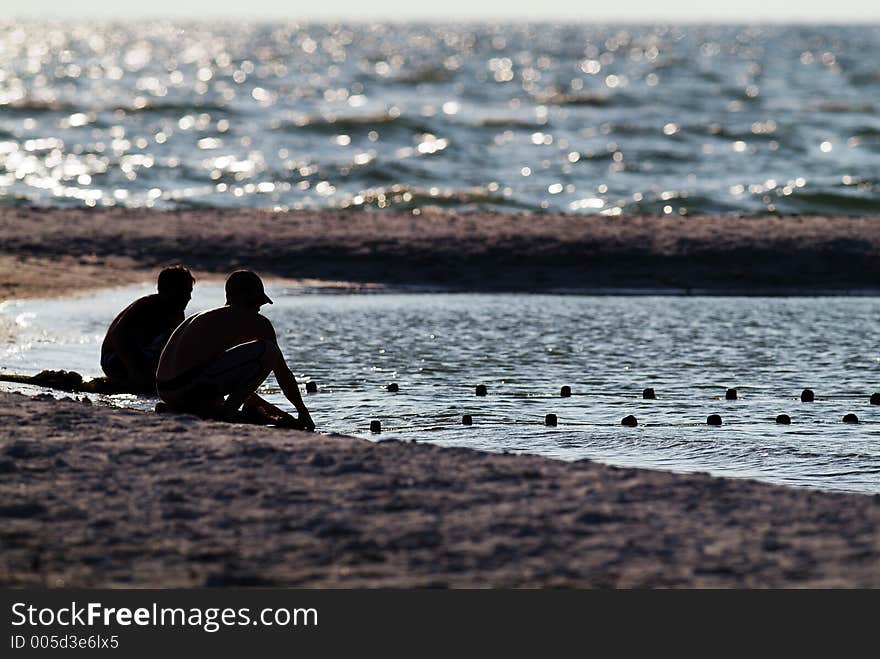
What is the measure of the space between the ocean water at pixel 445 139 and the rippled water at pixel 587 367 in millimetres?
12124

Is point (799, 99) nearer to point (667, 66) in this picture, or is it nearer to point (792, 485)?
point (667, 66)

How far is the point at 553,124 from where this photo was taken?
165ft

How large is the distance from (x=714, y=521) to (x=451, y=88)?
221ft

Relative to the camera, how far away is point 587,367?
1427cm

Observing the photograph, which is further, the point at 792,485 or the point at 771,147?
the point at 771,147

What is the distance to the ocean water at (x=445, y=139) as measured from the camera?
32.3m

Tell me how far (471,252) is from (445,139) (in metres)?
21.0

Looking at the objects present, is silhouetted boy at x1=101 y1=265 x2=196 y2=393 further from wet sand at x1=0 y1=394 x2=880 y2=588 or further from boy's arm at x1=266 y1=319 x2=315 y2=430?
wet sand at x1=0 y1=394 x2=880 y2=588

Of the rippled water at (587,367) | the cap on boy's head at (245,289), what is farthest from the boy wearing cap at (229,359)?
the rippled water at (587,367)

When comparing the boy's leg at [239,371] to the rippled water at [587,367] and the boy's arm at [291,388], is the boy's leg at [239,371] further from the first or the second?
the rippled water at [587,367]

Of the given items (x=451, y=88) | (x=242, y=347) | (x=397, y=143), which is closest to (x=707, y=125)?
(x=397, y=143)

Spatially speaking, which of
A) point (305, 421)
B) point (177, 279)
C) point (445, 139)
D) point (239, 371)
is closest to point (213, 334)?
point (239, 371)

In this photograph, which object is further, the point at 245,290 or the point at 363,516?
the point at 245,290

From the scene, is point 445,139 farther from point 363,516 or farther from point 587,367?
point 363,516
